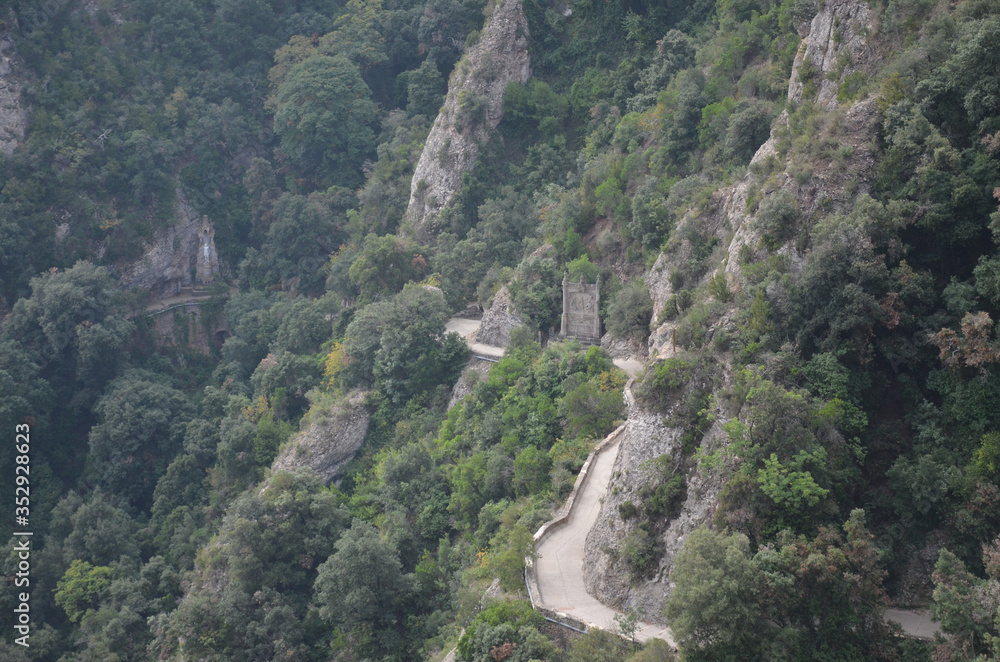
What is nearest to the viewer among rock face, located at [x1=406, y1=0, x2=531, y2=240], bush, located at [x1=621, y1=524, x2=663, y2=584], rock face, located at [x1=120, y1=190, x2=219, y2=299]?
bush, located at [x1=621, y1=524, x2=663, y2=584]

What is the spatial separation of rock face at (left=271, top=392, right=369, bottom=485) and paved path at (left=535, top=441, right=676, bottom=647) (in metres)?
16.8

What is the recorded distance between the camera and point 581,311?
135 ft

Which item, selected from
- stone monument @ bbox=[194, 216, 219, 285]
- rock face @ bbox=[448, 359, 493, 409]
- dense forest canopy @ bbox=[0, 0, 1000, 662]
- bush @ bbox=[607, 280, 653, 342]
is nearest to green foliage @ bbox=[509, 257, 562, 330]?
dense forest canopy @ bbox=[0, 0, 1000, 662]

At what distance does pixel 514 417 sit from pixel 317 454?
12.1m

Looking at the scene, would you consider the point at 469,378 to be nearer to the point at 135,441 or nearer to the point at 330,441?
the point at 330,441

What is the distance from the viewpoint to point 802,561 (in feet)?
71.7

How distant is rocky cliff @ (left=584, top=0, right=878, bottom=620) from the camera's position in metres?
25.5

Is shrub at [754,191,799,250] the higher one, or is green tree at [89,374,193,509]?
shrub at [754,191,799,250]

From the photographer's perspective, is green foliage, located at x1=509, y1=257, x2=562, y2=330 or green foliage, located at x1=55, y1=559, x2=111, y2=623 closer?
green foliage, located at x1=509, y1=257, x2=562, y2=330

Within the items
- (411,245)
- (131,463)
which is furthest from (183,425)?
(411,245)

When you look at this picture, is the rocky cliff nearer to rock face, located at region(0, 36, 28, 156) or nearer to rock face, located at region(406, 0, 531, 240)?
rock face, located at region(406, 0, 531, 240)

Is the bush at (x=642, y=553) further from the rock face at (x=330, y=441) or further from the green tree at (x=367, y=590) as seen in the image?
the rock face at (x=330, y=441)

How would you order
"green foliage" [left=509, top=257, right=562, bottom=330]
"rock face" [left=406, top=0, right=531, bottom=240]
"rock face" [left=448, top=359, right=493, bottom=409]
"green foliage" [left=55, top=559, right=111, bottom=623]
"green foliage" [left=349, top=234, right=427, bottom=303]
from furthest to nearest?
1. "rock face" [left=406, top=0, right=531, bottom=240]
2. "green foliage" [left=349, top=234, right=427, bottom=303]
3. "green foliage" [left=55, top=559, right=111, bottom=623]
4. "rock face" [left=448, top=359, right=493, bottom=409]
5. "green foliage" [left=509, top=257, right=562, bottom=330]

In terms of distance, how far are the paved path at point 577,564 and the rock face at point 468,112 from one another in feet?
82.3
